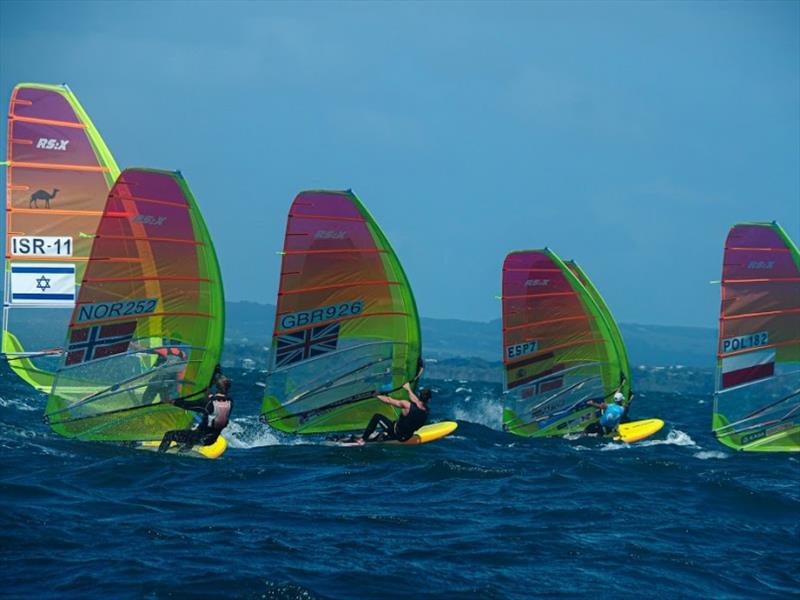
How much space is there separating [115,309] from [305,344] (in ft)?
11.3

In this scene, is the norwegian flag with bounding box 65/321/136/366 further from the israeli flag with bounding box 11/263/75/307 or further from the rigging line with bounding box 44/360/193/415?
the israeli flag with bounding box 11/263/75/307

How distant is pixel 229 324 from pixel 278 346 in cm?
13883

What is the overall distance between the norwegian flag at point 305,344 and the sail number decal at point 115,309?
2.58 metres

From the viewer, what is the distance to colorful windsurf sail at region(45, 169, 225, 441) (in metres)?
17.5

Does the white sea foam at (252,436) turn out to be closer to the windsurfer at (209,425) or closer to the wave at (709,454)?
the windsurfer at (209,425)

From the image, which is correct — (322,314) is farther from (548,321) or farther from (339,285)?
(548,321)

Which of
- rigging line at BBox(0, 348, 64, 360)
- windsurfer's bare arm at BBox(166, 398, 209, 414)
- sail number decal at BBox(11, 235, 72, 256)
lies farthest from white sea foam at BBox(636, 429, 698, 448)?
sail number decal at BBox(11, 235, 72, 256)

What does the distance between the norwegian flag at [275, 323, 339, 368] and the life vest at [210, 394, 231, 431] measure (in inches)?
95.5

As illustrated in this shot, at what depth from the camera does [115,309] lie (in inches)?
696

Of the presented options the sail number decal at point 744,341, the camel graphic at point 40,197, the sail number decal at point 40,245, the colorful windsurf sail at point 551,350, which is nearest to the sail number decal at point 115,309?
the sail number decal at point 40,245

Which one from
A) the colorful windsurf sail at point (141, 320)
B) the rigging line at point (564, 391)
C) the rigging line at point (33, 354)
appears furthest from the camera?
the rigging line at point (564, 391)

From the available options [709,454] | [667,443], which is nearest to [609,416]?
[667,443]

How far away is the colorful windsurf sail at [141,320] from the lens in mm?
17469

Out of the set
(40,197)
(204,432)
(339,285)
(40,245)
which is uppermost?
(40,197)
